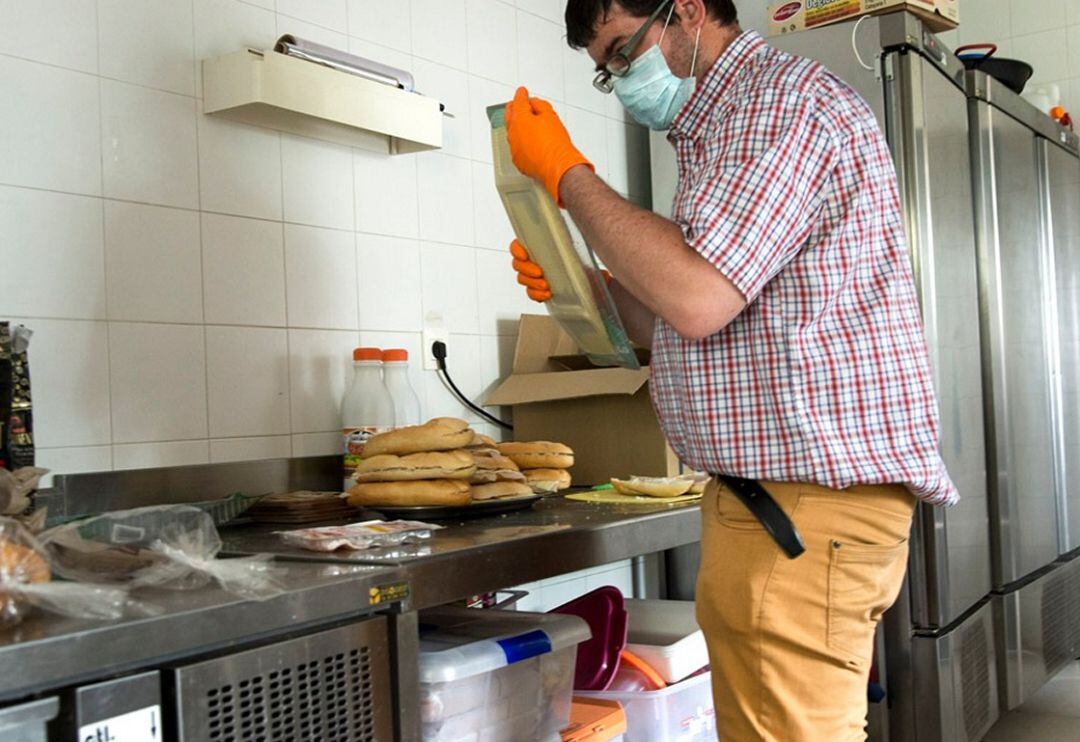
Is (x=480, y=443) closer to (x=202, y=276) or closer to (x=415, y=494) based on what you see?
(x=415, y=494)

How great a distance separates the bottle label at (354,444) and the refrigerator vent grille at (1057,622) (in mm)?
2005

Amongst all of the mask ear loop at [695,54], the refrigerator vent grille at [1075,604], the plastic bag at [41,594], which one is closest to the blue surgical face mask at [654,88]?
the mask ear loop at [695,54]

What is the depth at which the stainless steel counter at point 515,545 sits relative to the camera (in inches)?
56.5

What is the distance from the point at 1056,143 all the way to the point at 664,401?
8.41 ft

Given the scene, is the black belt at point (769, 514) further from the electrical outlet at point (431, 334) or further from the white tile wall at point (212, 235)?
the electrical outlet at point (431, 334)

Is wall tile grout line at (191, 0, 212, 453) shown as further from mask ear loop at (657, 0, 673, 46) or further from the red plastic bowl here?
mask ear loop at (657, 0, 673, 46)

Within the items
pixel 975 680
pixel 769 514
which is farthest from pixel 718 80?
pixel 975 680

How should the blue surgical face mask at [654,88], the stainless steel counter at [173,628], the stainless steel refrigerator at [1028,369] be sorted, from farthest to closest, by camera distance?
the stainless steel refrigerator at [1028,369] → the blue surgical face mask at [654,88] → the stainless steel counter at [173,628]

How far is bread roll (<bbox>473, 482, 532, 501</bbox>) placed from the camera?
1.92 meters

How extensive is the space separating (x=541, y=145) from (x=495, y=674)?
72 cm

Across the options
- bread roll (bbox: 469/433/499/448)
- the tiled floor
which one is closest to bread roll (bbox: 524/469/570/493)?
bread roll (bbox: 469/433/499/448)

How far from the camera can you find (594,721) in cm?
187

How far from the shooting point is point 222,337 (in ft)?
6.85

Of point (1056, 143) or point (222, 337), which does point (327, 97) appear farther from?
point (1056, 143)
